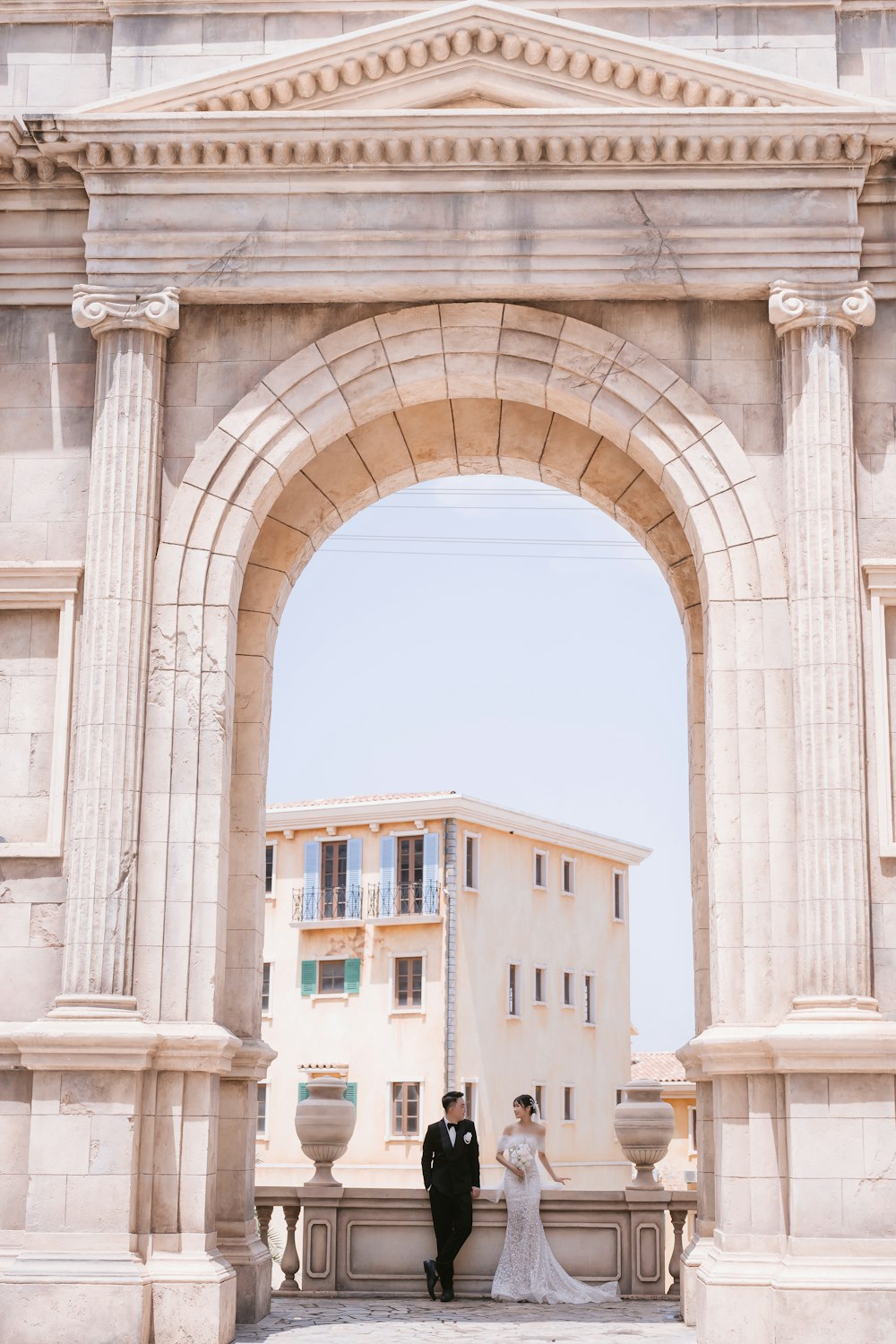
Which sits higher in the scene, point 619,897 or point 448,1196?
point 619,897

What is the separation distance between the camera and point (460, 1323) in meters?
13.7

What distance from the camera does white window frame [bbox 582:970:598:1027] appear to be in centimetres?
4919

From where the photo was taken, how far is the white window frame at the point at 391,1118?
141ft

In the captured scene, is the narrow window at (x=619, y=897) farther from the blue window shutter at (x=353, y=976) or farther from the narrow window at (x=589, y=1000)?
the blue window shutter at (x=353, y=976)

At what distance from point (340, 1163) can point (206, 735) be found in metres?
32.0

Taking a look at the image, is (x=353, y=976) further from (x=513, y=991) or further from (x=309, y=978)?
(x=513, y=991)

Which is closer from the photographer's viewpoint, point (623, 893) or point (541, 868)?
point (541, 868)

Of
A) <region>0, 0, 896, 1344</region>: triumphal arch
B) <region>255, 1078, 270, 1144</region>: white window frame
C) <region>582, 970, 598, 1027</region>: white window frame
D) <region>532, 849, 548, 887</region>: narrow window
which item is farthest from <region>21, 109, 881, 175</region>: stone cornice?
<region>582, 970, 598, 1027</region>: white window frame

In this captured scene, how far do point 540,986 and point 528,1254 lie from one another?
32747 millimetres

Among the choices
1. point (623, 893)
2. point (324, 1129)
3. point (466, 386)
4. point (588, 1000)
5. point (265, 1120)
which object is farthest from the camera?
point (623, 893)

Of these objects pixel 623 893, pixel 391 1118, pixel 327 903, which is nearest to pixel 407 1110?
pixel 391 1118

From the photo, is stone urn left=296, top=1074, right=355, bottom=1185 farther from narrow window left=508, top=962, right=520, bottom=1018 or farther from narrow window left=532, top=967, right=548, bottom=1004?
narrow window left=532, top=967, right=548, bottom=1004

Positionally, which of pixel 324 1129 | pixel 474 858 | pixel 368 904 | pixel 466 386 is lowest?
pixel 324 1129

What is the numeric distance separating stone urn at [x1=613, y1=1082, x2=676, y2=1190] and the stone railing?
0.36 m
